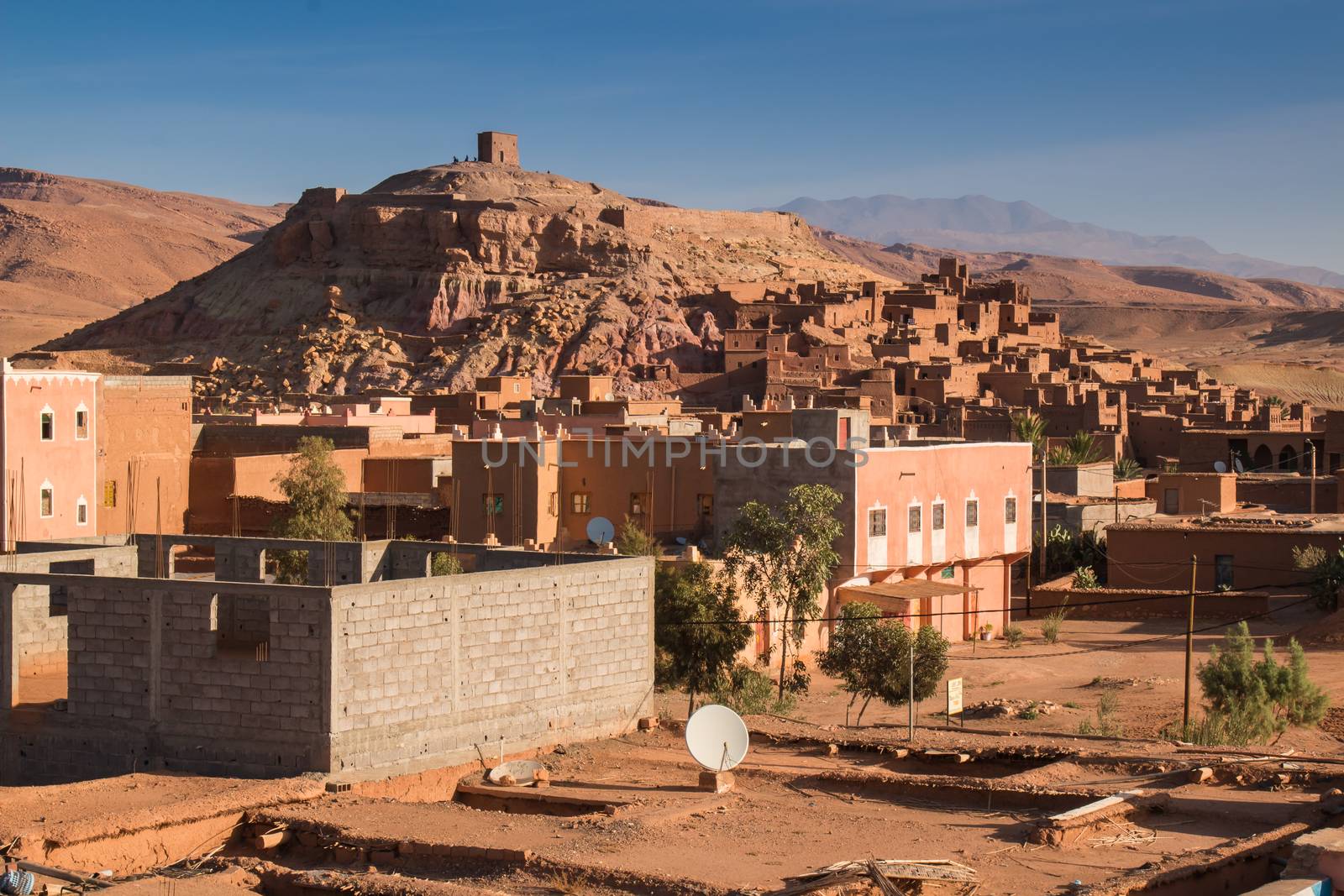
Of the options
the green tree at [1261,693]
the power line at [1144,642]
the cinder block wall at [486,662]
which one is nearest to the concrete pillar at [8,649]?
the cinder block wall at [486,662]

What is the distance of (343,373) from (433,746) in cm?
5430

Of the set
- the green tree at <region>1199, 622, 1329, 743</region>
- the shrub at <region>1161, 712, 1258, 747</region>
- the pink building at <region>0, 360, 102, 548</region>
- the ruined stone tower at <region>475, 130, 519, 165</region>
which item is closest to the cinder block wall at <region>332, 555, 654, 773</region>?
the shrub at <region>1161, 712, 1258, 747</region>

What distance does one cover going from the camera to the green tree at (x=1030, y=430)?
4134cm

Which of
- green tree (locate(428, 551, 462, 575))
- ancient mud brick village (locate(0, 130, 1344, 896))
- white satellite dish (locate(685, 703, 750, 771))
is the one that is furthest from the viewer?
green tree (locate(428, 551, 462, 575))

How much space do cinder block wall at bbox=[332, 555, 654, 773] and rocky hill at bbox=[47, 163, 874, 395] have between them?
4760 centimetres

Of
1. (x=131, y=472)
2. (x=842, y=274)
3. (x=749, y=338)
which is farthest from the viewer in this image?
(x=842, y=274)

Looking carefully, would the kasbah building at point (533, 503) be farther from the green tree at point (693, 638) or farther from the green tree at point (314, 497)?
the green tree at point (693, 638)

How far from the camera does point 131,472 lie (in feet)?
97.3

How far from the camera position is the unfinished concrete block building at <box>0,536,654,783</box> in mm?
13961

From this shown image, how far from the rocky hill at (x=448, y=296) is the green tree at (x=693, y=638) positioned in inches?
1737

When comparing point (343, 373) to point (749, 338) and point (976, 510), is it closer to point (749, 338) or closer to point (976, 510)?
point (749, 338)

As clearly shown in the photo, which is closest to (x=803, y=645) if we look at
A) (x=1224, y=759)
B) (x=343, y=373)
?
(x=1224, y=759)

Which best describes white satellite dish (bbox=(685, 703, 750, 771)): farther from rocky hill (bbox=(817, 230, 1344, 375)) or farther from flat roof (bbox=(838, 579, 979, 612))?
rocky hill (bbox=(817, 230, 1344, 375))

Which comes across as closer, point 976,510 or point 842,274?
point 976,510
